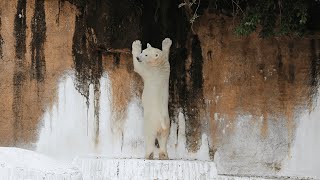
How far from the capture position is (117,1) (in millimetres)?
10188

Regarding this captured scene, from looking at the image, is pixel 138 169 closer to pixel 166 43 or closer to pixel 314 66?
pixel 166 43

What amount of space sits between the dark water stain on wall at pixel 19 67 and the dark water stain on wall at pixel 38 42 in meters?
0.13

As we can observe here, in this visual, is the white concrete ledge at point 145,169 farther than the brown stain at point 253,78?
No

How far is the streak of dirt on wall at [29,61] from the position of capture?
1011 cm

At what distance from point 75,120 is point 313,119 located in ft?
10.8

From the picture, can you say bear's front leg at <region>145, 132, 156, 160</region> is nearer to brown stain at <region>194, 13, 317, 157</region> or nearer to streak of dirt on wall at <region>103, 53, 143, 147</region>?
streak of dirt on wall at <region>103, 53, 143, 147</region>

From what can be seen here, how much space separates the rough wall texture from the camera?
10078 millimetres

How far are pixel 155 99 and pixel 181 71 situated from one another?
1.00 meters

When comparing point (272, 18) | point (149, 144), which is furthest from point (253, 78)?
point (149, 144)

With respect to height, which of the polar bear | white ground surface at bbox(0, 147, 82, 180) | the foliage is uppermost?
the foliage

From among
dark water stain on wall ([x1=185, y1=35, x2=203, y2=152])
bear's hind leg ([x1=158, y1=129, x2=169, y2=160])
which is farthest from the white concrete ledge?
dark water stain on wall ([x1=185, y1=35, x2=203, y2=152])

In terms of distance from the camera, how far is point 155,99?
9336 millimetres

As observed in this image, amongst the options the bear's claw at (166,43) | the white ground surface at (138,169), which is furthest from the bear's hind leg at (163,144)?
the bear's claw at (166,43)

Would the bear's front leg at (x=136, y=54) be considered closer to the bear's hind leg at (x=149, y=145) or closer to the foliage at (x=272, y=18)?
the bear's hind leg at (x=149, y=145)
